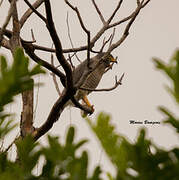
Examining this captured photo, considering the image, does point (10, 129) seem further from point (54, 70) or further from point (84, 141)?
point (54, 70)

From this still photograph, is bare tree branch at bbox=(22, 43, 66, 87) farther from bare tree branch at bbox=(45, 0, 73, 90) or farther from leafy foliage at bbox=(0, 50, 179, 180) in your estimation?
leafy foliage at bbox=(0, 50, 179, 180)

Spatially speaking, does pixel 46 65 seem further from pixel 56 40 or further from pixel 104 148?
pixel 104 148

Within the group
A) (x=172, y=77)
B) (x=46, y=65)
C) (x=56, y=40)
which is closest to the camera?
(x=172, y=77)

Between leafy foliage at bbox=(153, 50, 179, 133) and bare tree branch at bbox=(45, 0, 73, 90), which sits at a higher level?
bare tree branch at bbox=(45, 0, 73, 90)

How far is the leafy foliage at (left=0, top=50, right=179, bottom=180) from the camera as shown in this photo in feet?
1.55

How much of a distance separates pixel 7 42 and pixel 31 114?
636 mm

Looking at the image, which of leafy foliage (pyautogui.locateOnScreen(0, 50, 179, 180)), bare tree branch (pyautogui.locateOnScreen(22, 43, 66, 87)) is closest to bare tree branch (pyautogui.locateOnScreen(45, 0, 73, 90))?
bare tree branch (pyautogui.locateOnScreen(22, 43, 66, 87))

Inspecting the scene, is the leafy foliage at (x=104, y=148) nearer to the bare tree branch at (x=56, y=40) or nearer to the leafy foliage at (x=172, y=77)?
the leafy foliage at (x=172, y=77)

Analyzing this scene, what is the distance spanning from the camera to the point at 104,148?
1.66 feet

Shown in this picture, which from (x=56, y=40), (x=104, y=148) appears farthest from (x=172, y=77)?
(x=56, y=40)

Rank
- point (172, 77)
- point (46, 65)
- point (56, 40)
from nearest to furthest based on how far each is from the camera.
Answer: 1. point (172, 77)
2. point (56, 40)
3. point (46, 65)

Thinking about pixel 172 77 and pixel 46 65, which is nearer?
pixel 172 77

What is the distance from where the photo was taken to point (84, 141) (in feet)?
1.67

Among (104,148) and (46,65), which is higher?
(46,65)
